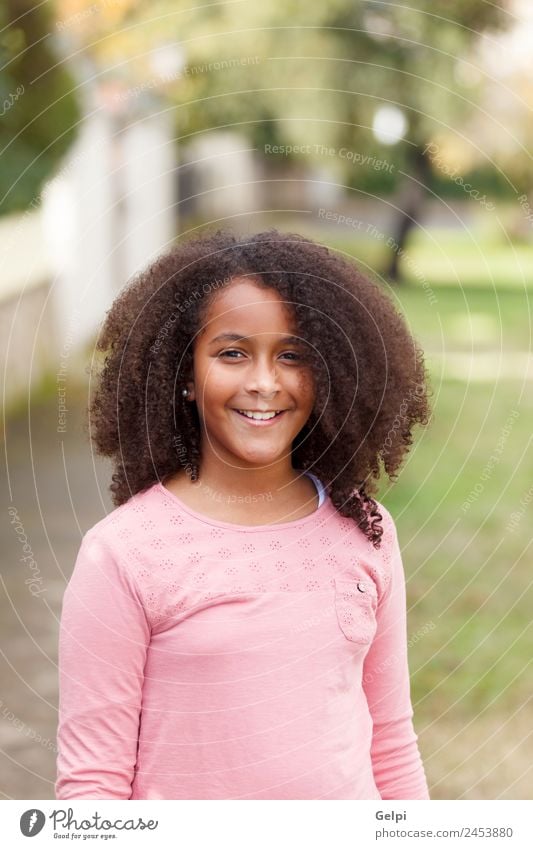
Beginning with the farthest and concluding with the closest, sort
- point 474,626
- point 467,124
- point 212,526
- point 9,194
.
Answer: point 467,124 → point 9,194 → point 474,626 → point 212,526

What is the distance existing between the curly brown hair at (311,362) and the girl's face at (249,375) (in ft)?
0.06

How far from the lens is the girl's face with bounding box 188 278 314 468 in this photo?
1231 mm

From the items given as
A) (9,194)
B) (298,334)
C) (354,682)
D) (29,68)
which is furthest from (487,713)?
(29,68)

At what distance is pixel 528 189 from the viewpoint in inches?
385

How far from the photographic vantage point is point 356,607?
1.27 meters

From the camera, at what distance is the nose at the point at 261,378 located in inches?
48.7

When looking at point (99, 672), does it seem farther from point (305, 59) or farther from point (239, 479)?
point (305, 59)

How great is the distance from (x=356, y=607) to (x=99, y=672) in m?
0.29

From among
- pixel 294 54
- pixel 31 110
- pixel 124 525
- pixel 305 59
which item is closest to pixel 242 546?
pixel 124 525

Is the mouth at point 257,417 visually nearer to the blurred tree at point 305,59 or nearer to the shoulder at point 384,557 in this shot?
the shoulder at point 384,557

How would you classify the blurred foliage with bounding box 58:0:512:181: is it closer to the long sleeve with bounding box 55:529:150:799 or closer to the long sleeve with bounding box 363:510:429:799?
the long sleeve with bounding box 363:510:429:799

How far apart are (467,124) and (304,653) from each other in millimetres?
8555

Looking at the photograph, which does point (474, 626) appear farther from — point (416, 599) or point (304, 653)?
point (304, 653)
